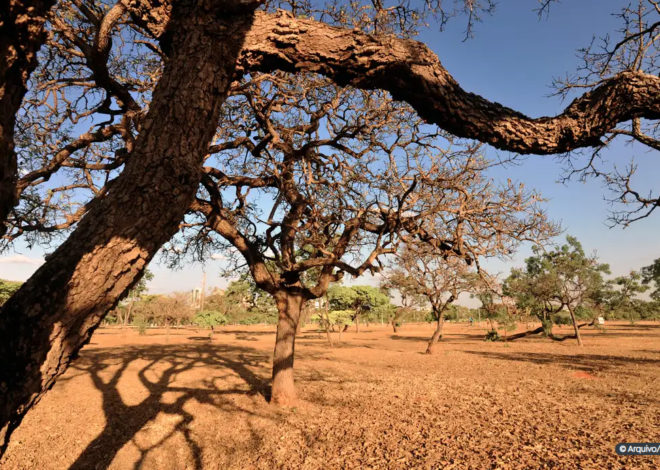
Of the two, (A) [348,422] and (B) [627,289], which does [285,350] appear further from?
(B) [627,289]

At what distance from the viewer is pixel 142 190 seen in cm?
165

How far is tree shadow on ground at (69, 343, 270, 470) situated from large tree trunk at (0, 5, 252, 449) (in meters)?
4.83

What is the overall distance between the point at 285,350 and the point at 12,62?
286 inches

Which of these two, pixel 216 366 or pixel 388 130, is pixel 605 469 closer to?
pixel 388 130

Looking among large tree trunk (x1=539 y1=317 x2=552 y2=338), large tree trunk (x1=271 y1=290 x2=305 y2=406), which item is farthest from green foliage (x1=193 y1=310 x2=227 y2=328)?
large tree trunk (x1=539 y1=317 x2=552 y2=338)

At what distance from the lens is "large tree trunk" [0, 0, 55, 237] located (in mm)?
1189

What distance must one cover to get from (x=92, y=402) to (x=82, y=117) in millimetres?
6863

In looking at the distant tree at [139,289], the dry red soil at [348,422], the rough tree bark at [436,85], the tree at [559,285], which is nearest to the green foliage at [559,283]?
the tree at [559,285]

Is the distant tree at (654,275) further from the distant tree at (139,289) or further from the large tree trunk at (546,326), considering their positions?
the distant tree at (139,289)

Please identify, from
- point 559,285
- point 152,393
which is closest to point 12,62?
point 152,393

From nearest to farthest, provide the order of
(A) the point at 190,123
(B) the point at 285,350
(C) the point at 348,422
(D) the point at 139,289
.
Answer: (A) the point at 190,123 → (C) the point at 348,422 → (B) the point at 285,350 → (D) the point at 139,289

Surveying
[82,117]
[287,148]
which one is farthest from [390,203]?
[82,117]

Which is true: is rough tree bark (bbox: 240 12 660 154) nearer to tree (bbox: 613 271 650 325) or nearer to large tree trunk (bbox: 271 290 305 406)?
large tree trunk (bbox: 271 290 305 406)

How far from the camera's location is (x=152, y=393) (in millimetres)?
9047
